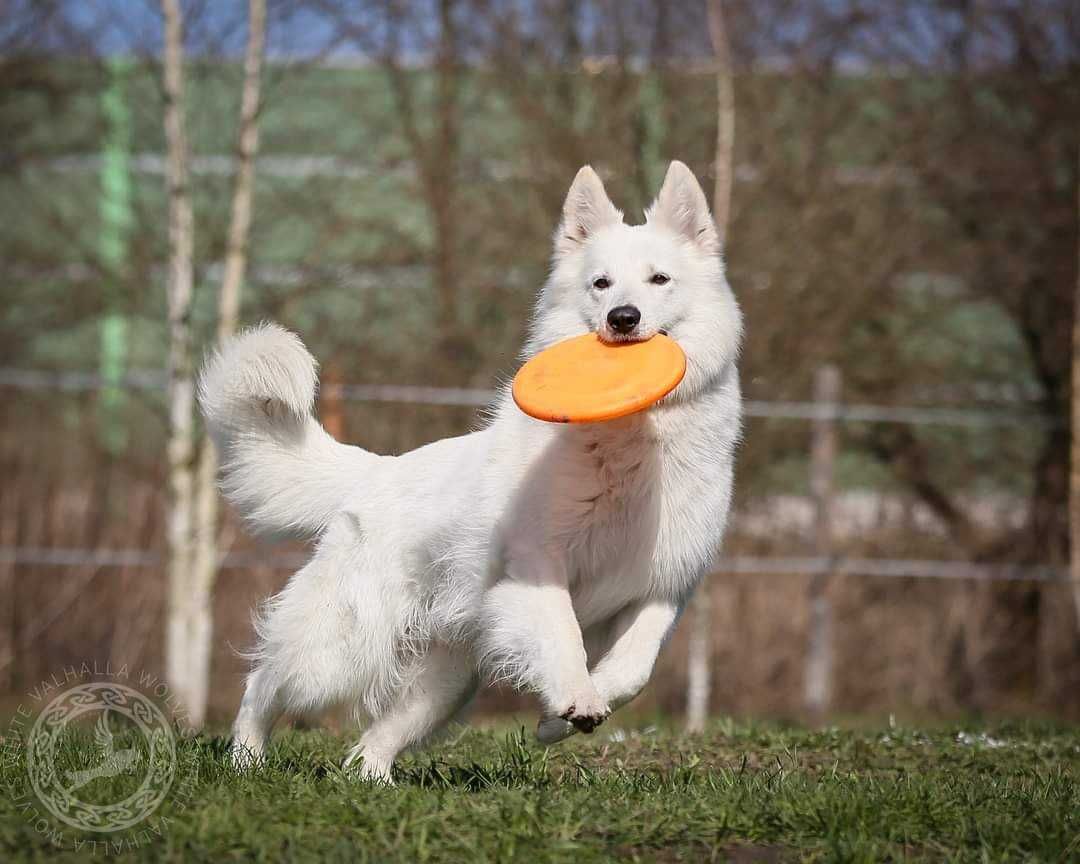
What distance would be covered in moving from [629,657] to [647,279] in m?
1.24

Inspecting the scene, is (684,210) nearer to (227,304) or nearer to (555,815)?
(555,815)

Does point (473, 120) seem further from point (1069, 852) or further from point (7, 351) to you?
point (1069, 852)

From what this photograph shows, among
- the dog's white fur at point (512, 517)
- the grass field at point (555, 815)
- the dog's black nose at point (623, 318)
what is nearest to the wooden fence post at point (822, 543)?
the grass field at point (555, 815)

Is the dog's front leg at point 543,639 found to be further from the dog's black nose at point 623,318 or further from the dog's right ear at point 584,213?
the dog's right ear at point 584,213

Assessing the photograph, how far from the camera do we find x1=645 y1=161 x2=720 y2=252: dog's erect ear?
465 cm

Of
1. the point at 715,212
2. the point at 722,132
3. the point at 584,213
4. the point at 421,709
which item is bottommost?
the point at 421,709

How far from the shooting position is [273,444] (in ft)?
16.6

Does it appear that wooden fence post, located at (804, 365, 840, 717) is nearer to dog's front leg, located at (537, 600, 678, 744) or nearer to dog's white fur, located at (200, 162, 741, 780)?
dog's white fur, located at (200, 162, 741, 780)

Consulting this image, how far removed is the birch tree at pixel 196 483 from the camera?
27.6 feet

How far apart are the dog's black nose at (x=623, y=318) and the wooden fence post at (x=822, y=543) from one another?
5413 mm

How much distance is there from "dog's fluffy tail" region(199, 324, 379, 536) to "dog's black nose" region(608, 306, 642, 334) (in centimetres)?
125

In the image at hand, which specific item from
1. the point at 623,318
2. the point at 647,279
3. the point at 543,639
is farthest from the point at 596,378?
the point at 543,639

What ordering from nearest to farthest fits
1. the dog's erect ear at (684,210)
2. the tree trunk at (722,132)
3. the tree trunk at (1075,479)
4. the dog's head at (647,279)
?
the dog's head at (647,279) → the dog's erect ear at (684,210) → the tree trunk at (722,132) → the tree trunk at (1075,479)

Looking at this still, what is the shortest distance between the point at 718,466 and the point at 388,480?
120cm
